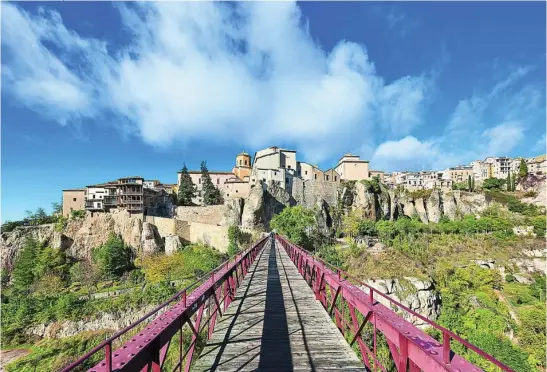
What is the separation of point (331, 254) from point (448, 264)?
14.6 meters

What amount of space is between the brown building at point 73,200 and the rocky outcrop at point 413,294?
167 feet

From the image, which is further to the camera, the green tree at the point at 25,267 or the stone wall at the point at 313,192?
the stone wall at the point at 313,192

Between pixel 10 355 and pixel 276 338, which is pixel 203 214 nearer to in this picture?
pixel 10 355

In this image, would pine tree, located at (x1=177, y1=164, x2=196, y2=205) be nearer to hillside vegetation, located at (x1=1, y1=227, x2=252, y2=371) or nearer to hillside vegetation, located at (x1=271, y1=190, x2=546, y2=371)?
hillside vegetation, located at (x1=1, y1=227, x2=252, y2=371)

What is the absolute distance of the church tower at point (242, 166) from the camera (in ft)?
215

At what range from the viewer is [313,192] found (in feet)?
194

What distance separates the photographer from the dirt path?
69.5 ft

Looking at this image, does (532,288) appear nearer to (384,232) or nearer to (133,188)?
(384,232)

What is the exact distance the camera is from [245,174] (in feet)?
215

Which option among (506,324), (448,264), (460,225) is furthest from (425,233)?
(506,324)

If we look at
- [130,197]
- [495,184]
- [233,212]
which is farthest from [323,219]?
[495,184]

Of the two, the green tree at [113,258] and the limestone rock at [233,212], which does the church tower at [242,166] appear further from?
the green tree at [113,258]

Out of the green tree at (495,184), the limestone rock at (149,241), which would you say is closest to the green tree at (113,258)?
the limestone rock at (149,241)

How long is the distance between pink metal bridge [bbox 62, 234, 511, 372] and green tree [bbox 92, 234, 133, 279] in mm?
33879
